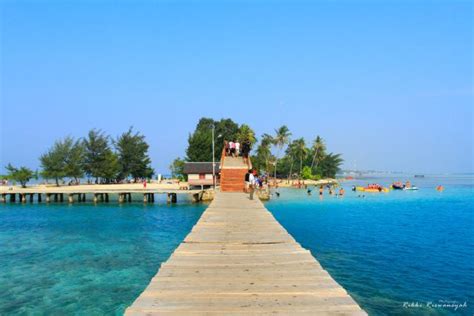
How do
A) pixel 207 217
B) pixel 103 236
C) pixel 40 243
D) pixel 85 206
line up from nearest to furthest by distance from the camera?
1. pixel 207 217
2. pixel 40 243
3. pixel 103 236
4. pixel 85 206

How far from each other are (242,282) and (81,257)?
17132mm

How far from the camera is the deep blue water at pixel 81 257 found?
1426 cm

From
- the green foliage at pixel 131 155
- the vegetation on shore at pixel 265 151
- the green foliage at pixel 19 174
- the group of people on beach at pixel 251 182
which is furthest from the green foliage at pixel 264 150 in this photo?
the group of people on beach at pixel 251 182

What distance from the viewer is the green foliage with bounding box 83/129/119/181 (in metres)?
80.4

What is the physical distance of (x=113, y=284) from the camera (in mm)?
16016

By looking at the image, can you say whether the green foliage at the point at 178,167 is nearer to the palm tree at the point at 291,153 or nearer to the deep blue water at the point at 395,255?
the palm tree at the point at 291,153

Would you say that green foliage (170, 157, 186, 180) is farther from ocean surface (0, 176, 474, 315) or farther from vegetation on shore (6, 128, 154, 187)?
ocean surface (0, 176, 474, 315)

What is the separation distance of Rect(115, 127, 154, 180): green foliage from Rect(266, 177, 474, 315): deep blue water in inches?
2215

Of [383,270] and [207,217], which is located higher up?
[207,217]

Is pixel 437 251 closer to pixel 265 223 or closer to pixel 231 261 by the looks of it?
pixel 265 223

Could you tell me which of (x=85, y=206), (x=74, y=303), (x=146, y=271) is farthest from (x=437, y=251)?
(x=85, y=206)

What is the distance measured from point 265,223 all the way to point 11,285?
11543 millimetres

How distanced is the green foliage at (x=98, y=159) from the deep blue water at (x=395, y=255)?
5338 cm

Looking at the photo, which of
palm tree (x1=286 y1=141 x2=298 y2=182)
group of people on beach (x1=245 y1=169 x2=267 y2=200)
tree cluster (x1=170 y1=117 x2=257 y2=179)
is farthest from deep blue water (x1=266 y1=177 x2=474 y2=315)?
palm tree (x1=286 y1=141 x2=298 y2=182)
